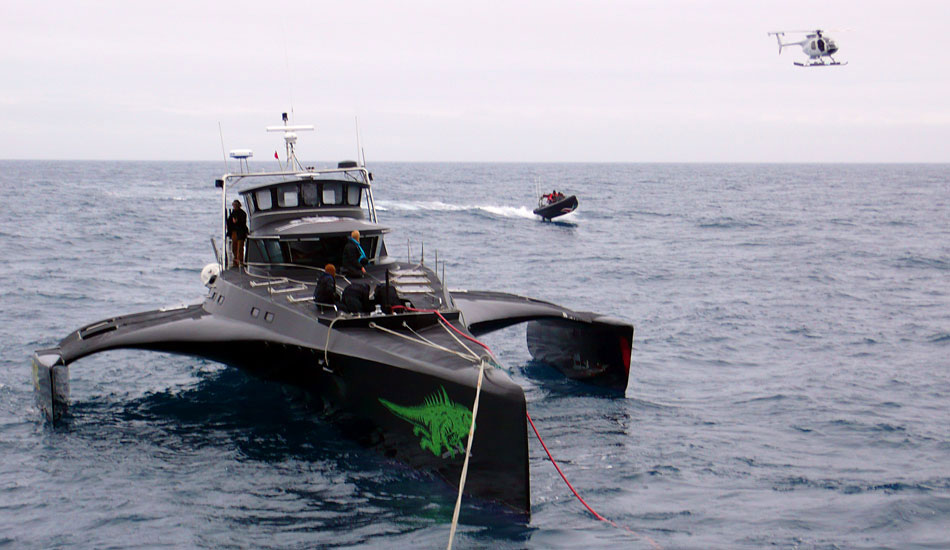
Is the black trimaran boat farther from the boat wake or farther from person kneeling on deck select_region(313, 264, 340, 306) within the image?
the boat wake

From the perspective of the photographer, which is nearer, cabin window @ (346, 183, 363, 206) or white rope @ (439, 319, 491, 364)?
white rope @ (439, 319, 491, 364)

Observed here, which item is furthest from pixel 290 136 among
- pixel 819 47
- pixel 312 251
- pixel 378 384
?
pixel 819 47

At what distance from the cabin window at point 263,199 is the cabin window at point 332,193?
3.70 feet

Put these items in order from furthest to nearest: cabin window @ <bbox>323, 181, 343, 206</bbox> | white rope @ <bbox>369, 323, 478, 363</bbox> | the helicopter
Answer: the helicopter
cabin window @ <bbox>323, 181, 343, 206</bbox>
white rope @ <bbox>369, 323, 478, 363</bbox>

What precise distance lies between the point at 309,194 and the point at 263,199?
94 cm

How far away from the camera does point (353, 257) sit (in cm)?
1471

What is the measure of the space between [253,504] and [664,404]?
7.74 meters

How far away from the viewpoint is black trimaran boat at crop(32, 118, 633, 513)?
1060 centimetres

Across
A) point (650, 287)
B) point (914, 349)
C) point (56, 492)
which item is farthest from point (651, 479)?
point (650, 287)

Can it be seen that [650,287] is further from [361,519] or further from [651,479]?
[361,519]

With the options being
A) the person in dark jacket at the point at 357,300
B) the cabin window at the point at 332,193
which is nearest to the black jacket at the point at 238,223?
the cabin window at the point at 332,193

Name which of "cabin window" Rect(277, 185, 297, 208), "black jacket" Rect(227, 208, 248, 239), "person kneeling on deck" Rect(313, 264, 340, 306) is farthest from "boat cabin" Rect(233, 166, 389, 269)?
"person kneeling on deck" Rect(313, 264, 340, 306)

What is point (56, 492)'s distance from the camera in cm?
1140

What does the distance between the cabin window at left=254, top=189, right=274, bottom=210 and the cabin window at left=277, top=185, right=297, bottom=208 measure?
195mm
